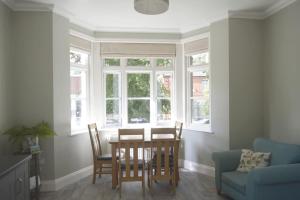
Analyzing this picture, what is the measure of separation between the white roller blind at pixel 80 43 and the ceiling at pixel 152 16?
277mm

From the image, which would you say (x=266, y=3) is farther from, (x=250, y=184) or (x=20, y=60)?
(x=20, y=60)

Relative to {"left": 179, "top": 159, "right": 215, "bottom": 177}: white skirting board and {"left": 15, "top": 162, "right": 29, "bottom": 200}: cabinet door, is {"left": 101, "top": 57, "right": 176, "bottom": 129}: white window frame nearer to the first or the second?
{"left": 179, "top": 159, "right": 215, "bottom": 177}: white skirting board

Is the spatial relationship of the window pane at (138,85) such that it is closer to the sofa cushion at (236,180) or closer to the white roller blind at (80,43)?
the white roller blind at (80,43)

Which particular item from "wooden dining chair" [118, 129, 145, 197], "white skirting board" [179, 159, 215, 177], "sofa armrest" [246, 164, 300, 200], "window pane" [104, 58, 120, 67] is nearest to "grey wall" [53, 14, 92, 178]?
"wooden dining chair" [118, 129, 145, 197]

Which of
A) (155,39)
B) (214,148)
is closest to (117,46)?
(155,39)

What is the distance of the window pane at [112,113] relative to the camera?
5.27 metres

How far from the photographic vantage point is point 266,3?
3.90m

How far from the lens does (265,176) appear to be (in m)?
2.74

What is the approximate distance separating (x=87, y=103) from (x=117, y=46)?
1.27m

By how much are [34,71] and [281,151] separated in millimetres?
3549

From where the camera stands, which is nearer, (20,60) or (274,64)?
(20,60)

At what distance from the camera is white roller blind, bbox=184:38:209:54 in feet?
15.7

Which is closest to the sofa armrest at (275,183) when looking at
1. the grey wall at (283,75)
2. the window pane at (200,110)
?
the grey wall at (283,75)

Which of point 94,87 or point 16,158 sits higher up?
point 94,87
